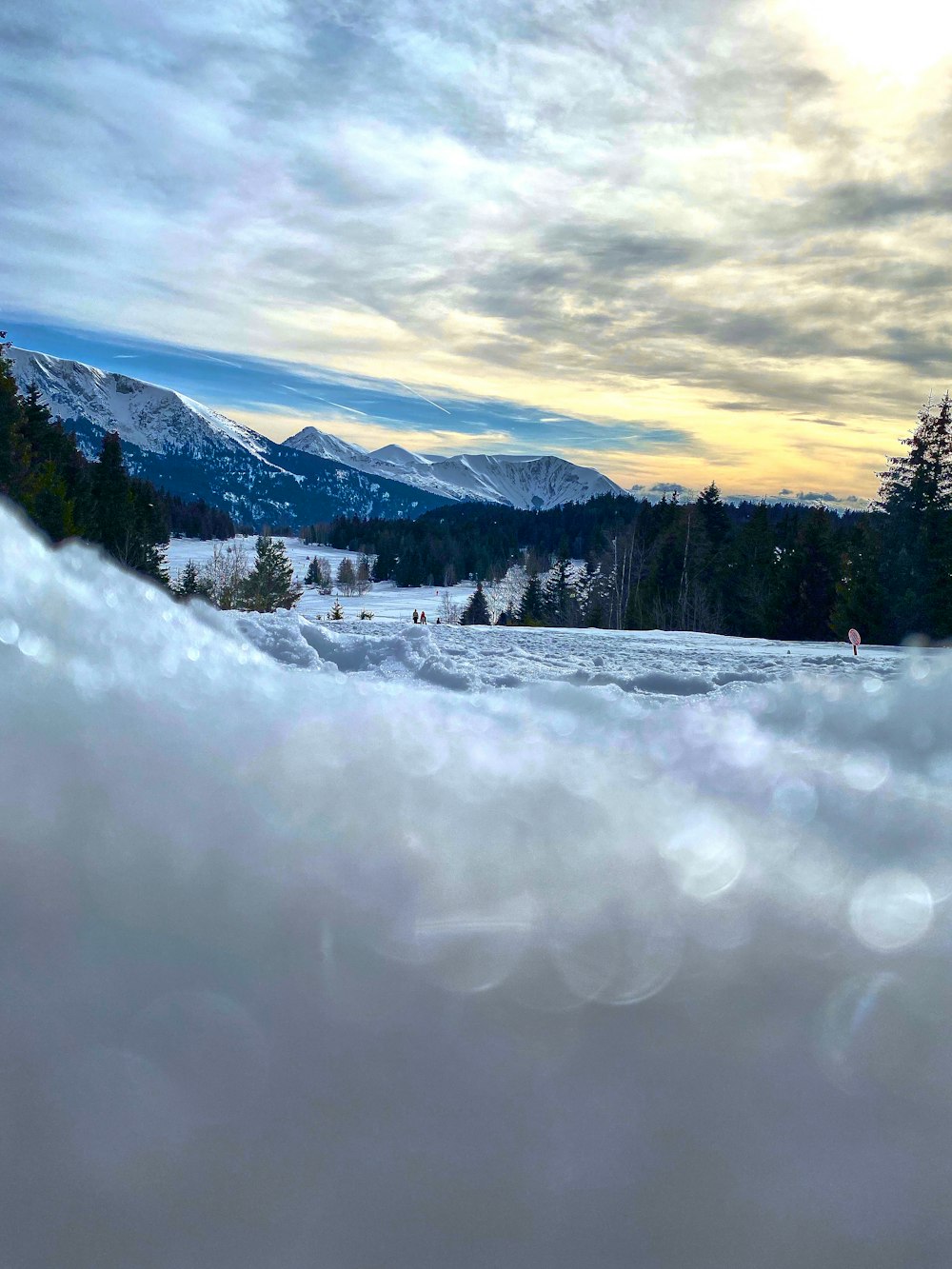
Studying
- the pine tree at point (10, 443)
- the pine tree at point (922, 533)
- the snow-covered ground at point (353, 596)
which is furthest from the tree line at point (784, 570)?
the pine tree at point (10, 443)

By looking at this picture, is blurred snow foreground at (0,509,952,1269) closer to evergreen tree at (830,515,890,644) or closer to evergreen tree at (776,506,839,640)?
evergreen tree at (830,515,890,644)

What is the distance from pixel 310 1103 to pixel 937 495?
26.3m

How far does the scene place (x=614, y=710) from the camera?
3.49 metres

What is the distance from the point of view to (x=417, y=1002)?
4.64ft

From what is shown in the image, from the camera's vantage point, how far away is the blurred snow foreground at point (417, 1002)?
1.14 metres

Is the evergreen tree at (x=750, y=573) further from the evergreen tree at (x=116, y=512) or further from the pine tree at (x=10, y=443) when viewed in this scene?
the pine tree at (x=10, y=443)

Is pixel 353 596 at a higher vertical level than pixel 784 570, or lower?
lower

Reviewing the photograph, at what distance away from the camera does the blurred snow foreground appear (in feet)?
3.74

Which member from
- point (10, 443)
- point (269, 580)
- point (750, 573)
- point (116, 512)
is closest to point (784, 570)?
point (750, 573)

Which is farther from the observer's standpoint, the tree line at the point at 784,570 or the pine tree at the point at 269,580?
the pine tree at the point at 269,580

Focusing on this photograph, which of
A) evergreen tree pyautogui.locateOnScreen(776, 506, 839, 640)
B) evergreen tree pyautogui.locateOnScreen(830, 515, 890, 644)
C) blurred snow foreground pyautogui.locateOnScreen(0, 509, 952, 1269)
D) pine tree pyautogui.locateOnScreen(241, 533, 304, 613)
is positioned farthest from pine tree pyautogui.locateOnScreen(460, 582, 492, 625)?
blurred snow foreground pyautogui.locateOnScreen(0, 509, 952, 1269)

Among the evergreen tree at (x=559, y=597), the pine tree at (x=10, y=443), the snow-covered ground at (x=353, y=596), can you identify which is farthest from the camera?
the snow-covered ground at (x=353, y=596)

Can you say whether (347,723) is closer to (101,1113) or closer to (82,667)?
(82,667)

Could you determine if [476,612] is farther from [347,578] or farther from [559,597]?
[347,578]
